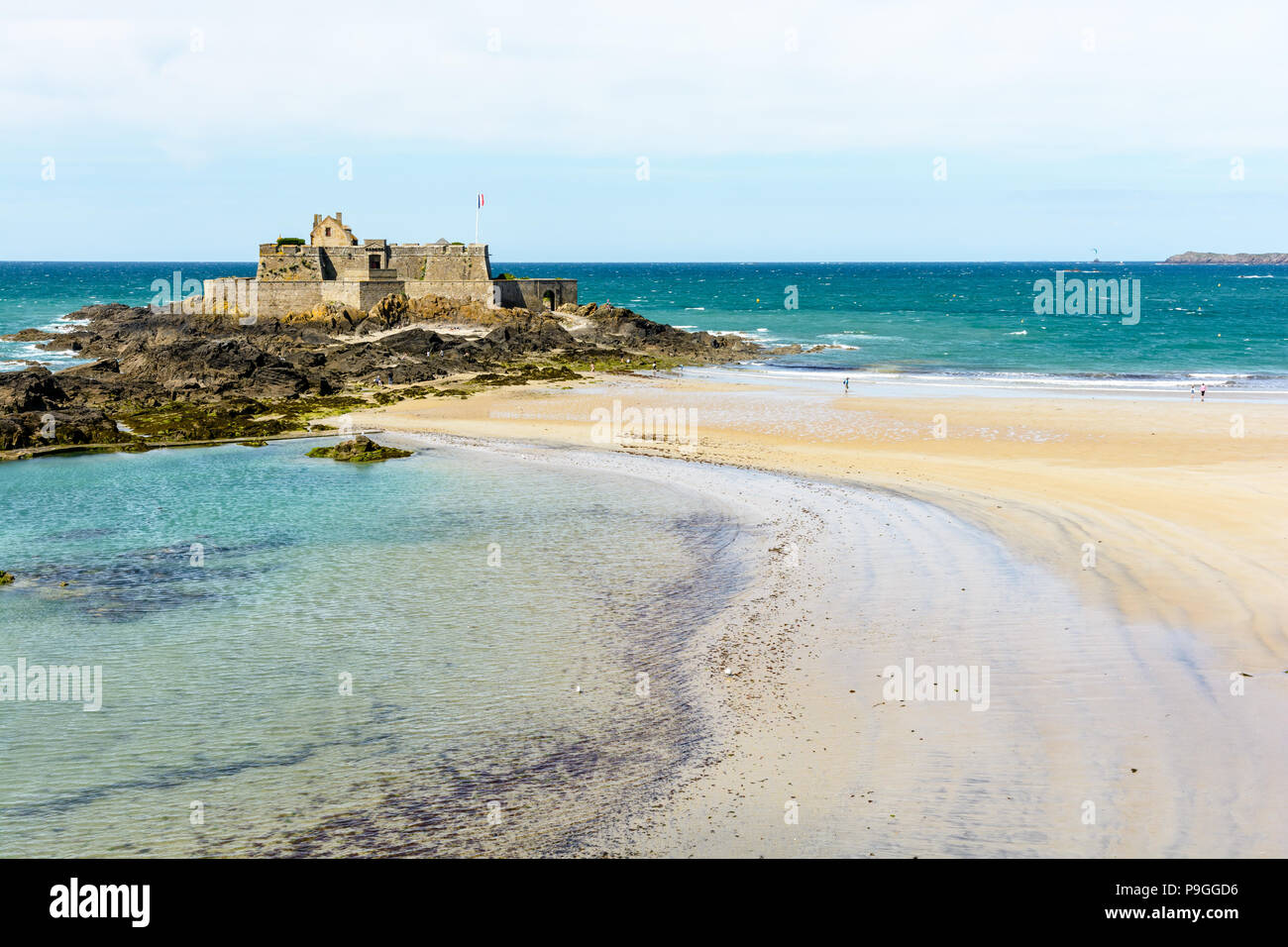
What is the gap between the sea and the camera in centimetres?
1024

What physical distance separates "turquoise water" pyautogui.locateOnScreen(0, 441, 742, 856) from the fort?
40112mm

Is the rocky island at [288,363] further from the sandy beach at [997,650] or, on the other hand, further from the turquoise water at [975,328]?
the sandy beach at [997,650]

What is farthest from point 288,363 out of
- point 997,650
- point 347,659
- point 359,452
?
point 997,650

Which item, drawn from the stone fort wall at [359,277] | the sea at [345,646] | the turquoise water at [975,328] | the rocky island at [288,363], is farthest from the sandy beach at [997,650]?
the stone fort wall at [359,277]

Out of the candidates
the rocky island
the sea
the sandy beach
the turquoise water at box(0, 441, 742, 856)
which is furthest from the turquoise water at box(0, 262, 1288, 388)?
the turquoise water at box(0, 441, 742, 856)

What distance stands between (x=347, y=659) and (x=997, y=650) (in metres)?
9.26

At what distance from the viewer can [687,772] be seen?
10.9 metres

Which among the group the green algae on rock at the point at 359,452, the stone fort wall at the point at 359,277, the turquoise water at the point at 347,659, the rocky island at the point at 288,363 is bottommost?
the turquoise water at the point at 347,659

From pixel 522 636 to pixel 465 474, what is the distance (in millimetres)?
13267

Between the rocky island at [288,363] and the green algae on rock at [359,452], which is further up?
the rocky island at [288,363]

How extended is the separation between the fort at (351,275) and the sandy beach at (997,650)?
35362 mm

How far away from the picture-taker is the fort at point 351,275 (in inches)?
2505

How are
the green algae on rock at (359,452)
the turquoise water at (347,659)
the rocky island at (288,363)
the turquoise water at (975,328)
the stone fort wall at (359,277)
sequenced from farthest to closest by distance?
1. the stone fort wall at (359,277)
2. the turquoise water at (975,328)
3. the rocky island at (288,363)
4. the green algae on rock at (359,452)
5. the turquoise water at (347,659)

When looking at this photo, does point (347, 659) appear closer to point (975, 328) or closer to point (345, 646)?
point (345, 646)
